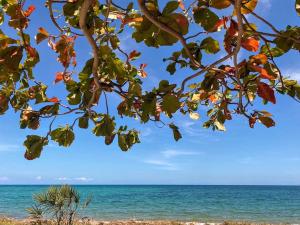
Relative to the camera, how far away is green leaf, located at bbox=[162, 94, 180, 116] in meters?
1.45

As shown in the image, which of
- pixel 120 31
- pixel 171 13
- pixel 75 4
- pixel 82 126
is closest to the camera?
pixel 171 13

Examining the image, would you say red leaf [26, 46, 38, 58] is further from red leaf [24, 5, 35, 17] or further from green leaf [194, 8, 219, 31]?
green leaf [194, 8, 219, 31]

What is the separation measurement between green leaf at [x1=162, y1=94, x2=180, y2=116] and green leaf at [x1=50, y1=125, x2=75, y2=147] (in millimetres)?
556

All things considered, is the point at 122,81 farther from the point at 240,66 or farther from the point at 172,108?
the point at 240,66

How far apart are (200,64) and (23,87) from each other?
2.80 ft

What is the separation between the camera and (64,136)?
6.06ft

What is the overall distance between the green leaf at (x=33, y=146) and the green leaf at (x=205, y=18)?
0.81m

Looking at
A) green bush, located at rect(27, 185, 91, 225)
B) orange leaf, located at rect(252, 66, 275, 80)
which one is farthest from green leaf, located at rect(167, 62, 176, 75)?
green bush, located at rect(27, 185, 91, 225)

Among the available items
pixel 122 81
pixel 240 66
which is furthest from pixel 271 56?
pixel 122 81

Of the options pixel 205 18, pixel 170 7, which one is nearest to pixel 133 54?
pixel 205 18

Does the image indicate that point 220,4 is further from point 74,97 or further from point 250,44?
point 74,97

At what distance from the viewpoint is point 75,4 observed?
1389mm

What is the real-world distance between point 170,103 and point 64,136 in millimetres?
607

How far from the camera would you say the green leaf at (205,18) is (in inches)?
50.6
